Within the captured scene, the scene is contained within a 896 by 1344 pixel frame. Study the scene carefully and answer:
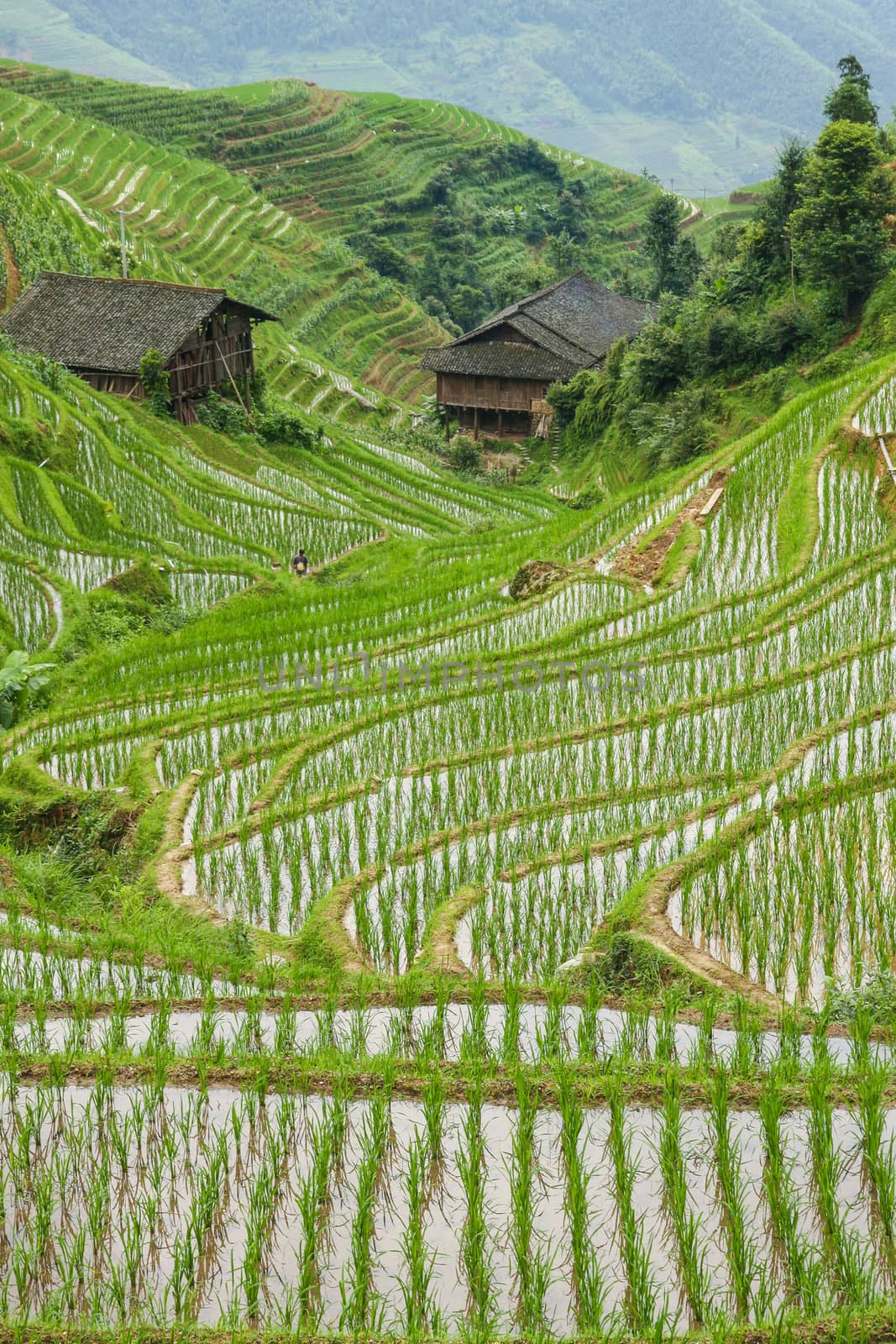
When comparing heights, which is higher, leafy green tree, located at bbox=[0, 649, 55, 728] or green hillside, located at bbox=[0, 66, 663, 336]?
green hillside, located at bbox=[0, 66, 663, 336]

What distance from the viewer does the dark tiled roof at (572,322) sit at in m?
33.7

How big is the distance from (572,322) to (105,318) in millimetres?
13442

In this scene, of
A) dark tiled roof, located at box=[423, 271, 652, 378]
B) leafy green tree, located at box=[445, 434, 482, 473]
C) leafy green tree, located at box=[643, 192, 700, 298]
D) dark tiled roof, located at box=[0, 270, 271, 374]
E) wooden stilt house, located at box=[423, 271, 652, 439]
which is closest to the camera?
dark tiled roof, located at box=[0, 270, 271, 374]

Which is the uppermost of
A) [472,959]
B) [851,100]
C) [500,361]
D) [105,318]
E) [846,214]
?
[851,100]

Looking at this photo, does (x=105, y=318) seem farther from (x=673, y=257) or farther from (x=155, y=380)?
(x=673, y=257)

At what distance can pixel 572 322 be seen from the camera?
36.0 m

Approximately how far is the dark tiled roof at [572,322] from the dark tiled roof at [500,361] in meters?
0.05

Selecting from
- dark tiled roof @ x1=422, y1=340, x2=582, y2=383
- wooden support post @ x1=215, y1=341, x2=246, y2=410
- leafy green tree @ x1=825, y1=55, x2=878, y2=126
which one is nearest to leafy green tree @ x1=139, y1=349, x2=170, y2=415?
wooden support post @ x1=215, y1=341, x2=246, y2=410

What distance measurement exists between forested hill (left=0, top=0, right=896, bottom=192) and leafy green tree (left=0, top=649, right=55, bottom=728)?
438ft

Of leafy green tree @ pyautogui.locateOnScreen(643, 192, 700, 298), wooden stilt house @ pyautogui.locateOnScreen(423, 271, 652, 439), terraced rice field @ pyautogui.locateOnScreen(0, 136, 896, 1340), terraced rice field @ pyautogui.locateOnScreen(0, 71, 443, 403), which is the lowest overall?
terraced rice field @ pyautogui.locateOnScreen(0, 136, 896, 1340)

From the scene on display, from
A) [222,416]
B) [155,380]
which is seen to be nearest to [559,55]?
[222,416]

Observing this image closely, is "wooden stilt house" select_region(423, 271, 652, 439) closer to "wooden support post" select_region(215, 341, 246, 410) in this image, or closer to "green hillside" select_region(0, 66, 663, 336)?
"wooden support post" select_region(215, 341, 246, 410)

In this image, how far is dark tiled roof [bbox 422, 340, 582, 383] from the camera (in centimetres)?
3269

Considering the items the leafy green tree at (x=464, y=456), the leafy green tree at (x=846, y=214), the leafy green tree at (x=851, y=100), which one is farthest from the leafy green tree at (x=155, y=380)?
the leafy green tree at (x=851, y=100)
